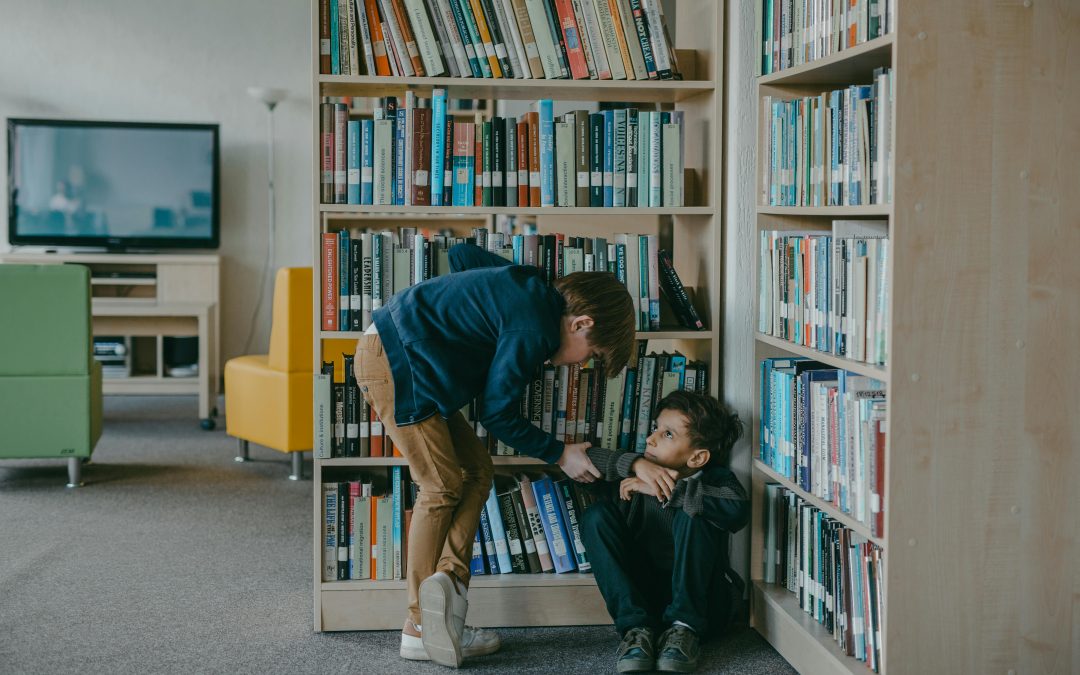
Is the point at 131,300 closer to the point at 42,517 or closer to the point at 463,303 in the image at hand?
the point at 42,517

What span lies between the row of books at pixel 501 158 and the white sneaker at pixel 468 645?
105 cm

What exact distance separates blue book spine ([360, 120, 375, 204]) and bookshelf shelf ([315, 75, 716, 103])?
11cm

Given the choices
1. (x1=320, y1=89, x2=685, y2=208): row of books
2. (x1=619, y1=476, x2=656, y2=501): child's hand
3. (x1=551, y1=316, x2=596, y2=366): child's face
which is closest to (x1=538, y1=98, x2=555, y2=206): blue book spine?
(x1=320, y1=89, x2=685, y2=208): row of books

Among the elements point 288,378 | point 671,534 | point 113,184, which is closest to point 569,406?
point 671,534

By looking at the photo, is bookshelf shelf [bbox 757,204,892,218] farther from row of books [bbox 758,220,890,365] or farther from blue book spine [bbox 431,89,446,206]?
blue book spine [bbox 431,89,446,206]

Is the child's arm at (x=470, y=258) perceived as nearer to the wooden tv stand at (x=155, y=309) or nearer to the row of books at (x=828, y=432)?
the row of books at (x=828, y=432)

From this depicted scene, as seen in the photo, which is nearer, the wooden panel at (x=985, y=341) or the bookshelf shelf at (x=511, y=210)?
the wooden panel at (x=985, y=341)

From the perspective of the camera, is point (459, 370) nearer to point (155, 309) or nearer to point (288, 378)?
point (288, 378)

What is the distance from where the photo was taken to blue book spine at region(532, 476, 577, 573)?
285cm

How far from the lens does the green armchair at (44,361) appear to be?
4172 millimetres

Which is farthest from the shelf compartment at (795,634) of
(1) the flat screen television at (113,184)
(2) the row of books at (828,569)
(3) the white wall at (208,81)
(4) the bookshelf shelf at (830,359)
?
(1) the flat screen television at (113,184)

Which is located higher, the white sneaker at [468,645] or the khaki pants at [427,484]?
the khaki pants at [427,484]

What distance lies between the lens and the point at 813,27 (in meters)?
2.45

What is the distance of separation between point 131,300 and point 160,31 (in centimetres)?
177
